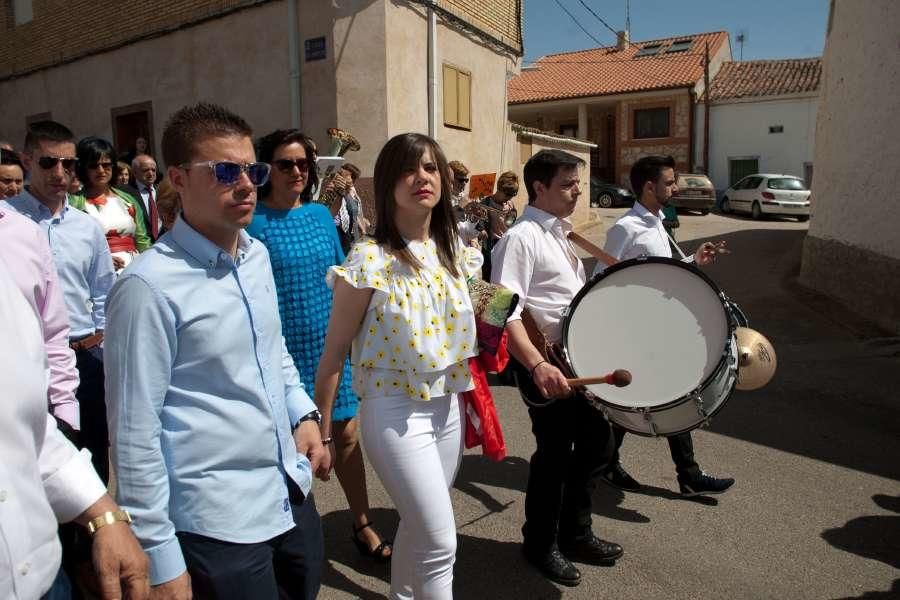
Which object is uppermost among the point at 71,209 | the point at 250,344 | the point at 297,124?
the point at 297,124

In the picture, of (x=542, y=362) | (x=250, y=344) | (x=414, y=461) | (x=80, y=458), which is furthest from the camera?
(x=542, y=362)

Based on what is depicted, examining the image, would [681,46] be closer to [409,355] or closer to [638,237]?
[638,237]

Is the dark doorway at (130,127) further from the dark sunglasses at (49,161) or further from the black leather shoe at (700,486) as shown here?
the black leather shoe at (700,486)

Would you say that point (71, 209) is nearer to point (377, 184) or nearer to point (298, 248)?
point (298, 248)

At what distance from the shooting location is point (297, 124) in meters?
11.6

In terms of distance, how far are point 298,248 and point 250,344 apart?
1.31m

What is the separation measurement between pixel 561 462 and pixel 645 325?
0.77 m

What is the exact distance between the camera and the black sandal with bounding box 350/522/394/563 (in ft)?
10.7

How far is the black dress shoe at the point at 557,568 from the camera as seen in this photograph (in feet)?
10.2

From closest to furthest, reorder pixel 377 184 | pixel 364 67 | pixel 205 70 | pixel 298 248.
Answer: pixel 377 184 < pixel 298 248 < pixel 364 67 < pixel 205 70

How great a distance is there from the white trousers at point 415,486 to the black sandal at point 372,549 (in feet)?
3.05

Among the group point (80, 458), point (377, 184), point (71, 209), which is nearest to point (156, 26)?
point (71, 209)

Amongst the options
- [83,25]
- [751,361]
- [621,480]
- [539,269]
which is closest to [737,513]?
[621,480]

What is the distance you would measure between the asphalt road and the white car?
695 inches
